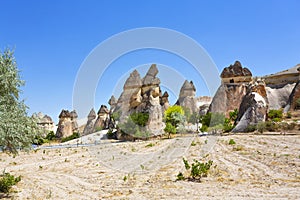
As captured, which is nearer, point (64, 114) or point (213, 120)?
point (213, 120)

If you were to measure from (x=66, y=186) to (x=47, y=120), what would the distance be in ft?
174

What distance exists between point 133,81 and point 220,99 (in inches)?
505

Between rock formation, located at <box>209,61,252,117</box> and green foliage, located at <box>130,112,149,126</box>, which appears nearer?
green foliage, located at <box>130,112,149,126</box>

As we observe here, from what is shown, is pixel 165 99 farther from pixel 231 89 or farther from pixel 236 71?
pixel 236 71

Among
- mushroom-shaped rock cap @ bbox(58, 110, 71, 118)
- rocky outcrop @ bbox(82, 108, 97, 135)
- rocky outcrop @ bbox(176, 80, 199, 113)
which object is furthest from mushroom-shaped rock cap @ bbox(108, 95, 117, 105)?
rocky outcrop @ bbox(176, 80, 199, 113)

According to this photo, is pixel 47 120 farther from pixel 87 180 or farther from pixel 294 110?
pixel 87 180

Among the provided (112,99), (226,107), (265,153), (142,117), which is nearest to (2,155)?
(142,117)

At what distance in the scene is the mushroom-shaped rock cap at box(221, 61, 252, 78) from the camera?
4175cm

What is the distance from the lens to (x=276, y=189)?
726cm

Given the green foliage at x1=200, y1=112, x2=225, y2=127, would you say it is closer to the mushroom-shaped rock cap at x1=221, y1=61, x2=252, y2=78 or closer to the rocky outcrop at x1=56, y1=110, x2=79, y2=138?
the mushroom-shaped rock cap at x1=221, y1=61, x2=252, y2=78

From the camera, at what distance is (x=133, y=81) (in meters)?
41.1

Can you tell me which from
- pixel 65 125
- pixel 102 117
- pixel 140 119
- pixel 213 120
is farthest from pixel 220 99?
pixel 65 125

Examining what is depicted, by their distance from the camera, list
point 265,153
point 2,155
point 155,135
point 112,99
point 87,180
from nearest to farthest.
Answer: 1. point 87,180
2. point 265,153
3. point 2,155
4. point 155,135
5. point 112,99

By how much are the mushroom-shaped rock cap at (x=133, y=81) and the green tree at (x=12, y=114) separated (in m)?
31.8
